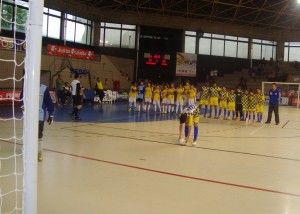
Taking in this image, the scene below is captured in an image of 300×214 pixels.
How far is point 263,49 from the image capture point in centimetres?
4078

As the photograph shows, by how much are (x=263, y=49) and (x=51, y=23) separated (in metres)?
21.6

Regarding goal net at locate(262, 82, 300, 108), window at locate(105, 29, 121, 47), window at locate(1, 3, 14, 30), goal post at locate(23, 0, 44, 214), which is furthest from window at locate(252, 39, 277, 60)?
goal post at locate(23, 0, 44, 214)

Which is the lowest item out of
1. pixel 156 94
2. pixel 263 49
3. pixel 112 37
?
pixel 156 94

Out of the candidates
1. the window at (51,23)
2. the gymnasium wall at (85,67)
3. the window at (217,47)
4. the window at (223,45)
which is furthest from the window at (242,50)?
the window at (51,23)

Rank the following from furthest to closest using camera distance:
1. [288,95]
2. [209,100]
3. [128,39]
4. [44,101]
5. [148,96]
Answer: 1. [128,39]
2. [288,95]
3. [148,96]
4. [209,100]
5. [44,101]

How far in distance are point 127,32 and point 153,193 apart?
30.4 meters

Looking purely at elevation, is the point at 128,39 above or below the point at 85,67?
above

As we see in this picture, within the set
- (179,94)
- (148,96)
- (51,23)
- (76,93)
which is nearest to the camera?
(76,93)

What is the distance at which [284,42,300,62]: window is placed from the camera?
41.0 m

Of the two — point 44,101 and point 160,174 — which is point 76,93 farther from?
point 160,174

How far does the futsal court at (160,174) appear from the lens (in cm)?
541

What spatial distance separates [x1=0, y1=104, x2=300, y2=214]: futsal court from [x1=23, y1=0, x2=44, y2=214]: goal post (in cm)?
163

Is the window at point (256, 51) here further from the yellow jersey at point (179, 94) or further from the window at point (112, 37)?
the yellow jersey at point (179, 94)

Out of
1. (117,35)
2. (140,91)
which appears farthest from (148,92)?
(117,35)
